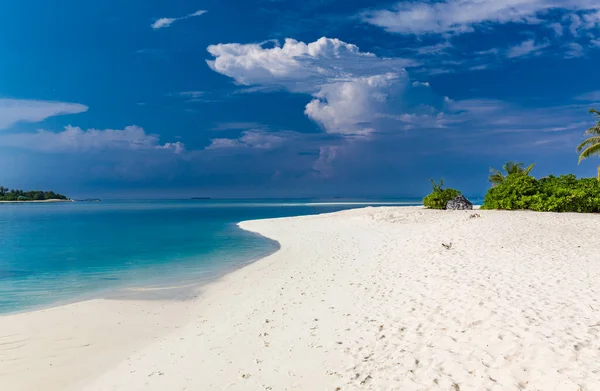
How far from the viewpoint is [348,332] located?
764 centimetres

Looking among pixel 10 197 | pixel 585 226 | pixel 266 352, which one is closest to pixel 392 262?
pixel 266 352

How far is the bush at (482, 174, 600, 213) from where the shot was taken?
26516mm

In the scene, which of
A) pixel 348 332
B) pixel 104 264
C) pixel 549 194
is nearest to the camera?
pixel 348 332

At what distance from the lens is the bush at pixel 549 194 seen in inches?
1044

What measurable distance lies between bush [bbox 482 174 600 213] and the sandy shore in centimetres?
1455

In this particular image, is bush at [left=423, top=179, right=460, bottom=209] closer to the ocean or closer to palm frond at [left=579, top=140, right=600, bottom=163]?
palm frond at [left=579, top=140, right=600, bottom=163]

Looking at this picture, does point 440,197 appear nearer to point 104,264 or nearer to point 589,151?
point 589,151

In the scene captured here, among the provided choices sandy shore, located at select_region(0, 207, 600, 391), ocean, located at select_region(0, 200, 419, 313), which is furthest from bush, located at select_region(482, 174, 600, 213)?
ocean, located at select_region(0, 200, 419, 313)

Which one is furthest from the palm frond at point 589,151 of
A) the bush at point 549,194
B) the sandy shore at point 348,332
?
the sandy shore at point 348,332

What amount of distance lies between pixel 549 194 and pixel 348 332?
26678 millimetres

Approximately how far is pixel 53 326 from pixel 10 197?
774 feet

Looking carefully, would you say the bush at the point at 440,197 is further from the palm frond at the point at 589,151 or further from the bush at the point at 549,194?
the palm frond at the point at 589,151

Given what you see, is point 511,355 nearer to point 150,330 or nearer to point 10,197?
point 150,330

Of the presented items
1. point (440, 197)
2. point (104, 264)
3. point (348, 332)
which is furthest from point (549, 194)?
point (104, 264)
